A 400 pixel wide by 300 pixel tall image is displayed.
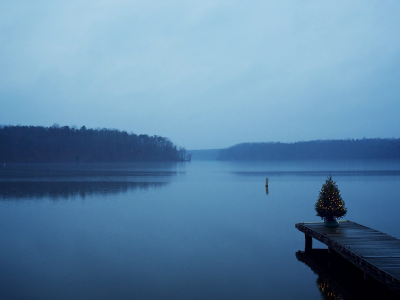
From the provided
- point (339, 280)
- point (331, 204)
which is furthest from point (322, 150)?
point (339, 280)

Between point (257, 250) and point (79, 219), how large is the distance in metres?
7.97

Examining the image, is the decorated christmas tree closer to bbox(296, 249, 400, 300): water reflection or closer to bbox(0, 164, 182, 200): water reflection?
bbox(296, 249, 400, 300): water reflection

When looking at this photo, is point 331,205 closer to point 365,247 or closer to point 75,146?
point 365,247

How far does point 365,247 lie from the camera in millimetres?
8125

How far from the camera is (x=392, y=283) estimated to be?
234 inches

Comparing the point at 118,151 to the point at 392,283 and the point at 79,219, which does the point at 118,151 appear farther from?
the point at 392,283

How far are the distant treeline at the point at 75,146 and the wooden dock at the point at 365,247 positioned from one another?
109 m

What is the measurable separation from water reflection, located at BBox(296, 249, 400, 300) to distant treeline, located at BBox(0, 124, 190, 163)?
109m

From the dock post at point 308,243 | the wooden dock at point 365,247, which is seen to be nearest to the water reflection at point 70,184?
the dock post at point 308,243

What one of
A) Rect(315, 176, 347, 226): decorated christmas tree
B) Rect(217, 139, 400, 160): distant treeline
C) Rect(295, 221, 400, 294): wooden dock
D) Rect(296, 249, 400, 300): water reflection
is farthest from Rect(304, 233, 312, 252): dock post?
Rect(217, 139, 400, 160): distant treeline

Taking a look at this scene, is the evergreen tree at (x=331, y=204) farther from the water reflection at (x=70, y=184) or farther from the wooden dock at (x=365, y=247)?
the water reflection at (x=70, y=184)

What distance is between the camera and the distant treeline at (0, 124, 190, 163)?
10900 cm

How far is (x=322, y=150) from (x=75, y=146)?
3961 inches

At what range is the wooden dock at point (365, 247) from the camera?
6429 millimetres
